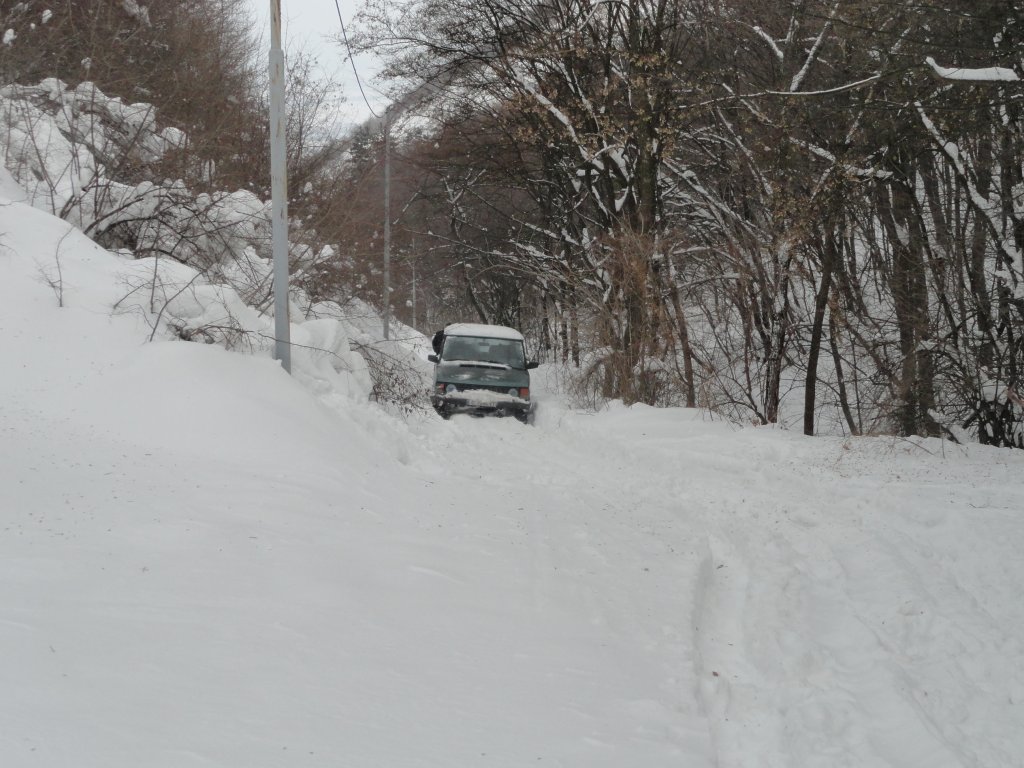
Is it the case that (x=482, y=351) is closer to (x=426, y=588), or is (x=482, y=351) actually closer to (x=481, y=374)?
(x=481, y=374)

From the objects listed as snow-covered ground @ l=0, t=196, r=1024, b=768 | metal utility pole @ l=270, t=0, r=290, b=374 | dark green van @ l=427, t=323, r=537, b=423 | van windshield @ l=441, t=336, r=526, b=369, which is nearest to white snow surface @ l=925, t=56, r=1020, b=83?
snow-covered ground @ l=0, t=196, r=1024, b=768

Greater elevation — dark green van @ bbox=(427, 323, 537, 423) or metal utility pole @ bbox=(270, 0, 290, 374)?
metal utility pole @ bbox=(270, 0, 290, 374)

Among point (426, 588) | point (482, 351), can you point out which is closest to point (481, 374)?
point (482, 351)

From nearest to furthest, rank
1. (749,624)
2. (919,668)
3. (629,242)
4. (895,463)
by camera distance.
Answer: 1. (919,668)
2. (749,624)
3. (895,463)
4. (629,242)

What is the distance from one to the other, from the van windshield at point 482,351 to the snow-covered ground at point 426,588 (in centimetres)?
656

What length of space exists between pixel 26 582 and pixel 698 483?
299 inches

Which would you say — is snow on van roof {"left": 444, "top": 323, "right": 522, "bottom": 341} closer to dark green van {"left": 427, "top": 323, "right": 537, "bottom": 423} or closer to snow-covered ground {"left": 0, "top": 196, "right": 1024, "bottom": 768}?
dark green van {"left": 427, "top": 323, "right": 537, "bottom": 423}

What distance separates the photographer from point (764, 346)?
46.7 ft

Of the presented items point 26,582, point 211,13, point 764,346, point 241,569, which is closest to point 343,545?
point 241,569

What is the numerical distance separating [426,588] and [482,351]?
11843 millimetres

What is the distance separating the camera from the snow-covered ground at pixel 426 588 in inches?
140

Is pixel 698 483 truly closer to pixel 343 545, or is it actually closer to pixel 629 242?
pixel 343 545

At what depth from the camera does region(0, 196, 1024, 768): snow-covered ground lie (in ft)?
11.7

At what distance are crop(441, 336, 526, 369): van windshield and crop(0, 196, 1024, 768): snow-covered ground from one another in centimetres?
656
